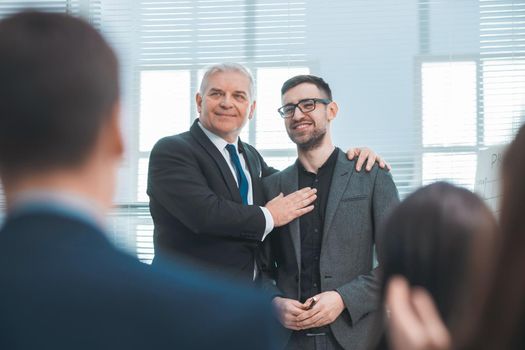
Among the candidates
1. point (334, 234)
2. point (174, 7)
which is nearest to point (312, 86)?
point (334, 234)

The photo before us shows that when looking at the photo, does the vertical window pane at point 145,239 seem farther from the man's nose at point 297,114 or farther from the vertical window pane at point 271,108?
the man's nose at point 297,114

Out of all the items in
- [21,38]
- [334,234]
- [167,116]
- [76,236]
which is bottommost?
[334,234]

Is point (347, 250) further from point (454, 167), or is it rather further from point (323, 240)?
point (454, 167)

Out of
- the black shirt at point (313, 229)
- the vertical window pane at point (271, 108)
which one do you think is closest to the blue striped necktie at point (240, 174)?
the black shirt at point (313, 229)

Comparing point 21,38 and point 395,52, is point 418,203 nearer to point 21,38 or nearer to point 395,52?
point 21,38

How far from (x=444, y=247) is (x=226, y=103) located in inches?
77.0

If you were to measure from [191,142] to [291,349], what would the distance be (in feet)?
3.18

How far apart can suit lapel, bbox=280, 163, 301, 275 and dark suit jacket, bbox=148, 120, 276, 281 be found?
17 cm

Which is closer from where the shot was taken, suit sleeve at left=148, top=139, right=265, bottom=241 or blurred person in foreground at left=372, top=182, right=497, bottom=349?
blurred person in foreground at left=372, top=182, right=497, bottom=349

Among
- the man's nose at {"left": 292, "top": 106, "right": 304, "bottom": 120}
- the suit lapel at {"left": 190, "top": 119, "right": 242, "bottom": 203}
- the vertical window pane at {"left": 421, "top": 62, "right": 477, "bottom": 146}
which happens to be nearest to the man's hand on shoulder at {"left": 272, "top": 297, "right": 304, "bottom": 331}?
the suit lapel at {"left": 190, "top": 119, "right": 242, "bottom": 203}

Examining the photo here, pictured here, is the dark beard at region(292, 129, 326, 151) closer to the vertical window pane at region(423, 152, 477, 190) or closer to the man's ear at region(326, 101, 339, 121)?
the man's ear at region(326, 101, 339, 121)

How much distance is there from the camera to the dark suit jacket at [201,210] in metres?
2.47

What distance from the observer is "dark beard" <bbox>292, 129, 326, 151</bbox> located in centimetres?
282

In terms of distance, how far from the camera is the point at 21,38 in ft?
2.12
